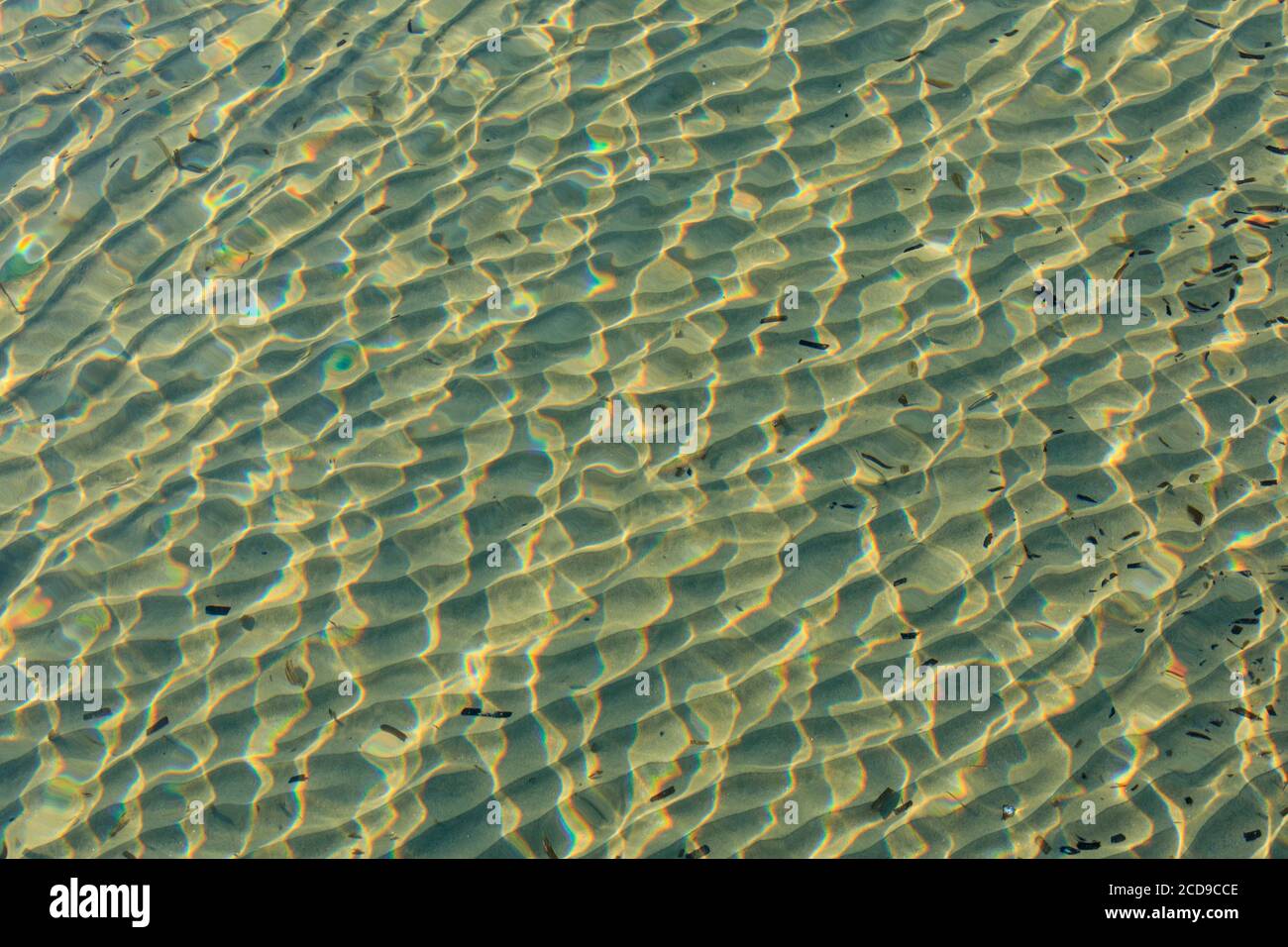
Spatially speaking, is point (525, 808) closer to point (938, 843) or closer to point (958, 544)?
point (938, 843)

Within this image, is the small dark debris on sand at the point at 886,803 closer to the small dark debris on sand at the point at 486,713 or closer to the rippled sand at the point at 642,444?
the rippled sand at the point at 642,444

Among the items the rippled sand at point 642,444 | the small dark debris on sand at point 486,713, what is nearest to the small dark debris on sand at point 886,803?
the rippled sand at point 642,444

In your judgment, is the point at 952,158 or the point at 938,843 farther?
the point at 952,158

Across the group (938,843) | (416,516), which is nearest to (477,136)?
(416,516)

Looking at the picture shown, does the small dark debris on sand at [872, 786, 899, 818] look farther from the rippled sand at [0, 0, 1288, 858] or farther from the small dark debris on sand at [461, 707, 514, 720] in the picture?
the small dark debris on sand at [461, 707, 514, 720]

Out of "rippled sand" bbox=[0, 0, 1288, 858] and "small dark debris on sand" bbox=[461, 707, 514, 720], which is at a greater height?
"rippled sand" bbox=[0, 0, 1288, 858]

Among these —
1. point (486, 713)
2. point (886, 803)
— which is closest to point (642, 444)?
point (486, 713)

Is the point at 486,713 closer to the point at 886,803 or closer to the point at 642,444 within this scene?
the point at 642,444

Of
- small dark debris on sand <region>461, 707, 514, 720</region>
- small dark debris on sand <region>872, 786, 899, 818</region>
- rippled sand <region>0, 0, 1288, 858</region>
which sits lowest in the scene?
small dark debris on sand <region>872, 786, 899, 818</region>

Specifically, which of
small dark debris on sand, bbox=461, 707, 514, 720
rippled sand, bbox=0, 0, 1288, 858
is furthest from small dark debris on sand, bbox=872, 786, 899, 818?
small dark debris on sand, bbox=461, 707, 514, 720
